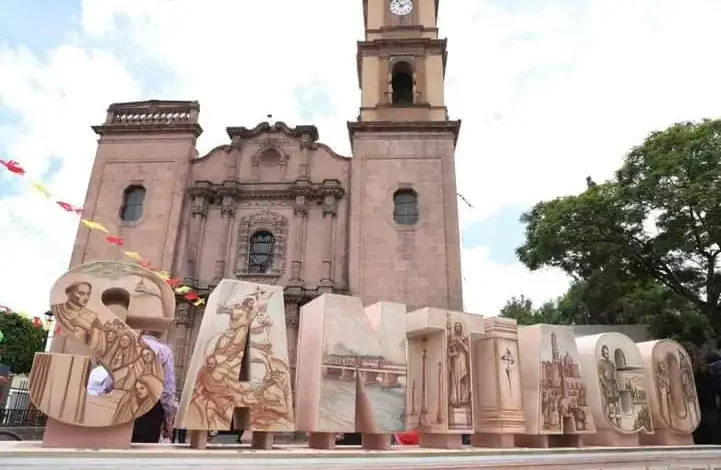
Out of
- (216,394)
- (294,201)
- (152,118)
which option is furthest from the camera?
(152,118)

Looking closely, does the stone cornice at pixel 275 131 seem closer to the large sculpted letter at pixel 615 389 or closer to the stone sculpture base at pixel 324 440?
the large sculpted letter at pixel 615 389

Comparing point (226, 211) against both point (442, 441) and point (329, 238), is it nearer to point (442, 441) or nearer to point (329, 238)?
point (329, 238)

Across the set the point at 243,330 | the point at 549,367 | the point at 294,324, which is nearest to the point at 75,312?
the point at 243,330

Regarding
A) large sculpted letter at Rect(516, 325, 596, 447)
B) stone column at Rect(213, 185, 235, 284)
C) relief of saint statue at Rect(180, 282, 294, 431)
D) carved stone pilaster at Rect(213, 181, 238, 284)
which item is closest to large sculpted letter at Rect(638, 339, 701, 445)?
large sculpted letter at Rect(516, 325, 596, 447)

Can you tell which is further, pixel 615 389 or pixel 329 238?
pixel 329 238

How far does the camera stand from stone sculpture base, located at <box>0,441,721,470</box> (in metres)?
2.83

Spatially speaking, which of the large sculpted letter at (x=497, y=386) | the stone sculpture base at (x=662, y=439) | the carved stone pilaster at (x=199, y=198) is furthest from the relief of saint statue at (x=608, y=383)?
the carved stone pilaster at (x=199, y=198)

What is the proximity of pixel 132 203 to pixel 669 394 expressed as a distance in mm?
15760

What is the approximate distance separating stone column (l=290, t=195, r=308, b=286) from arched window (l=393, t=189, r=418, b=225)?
9.86 feet

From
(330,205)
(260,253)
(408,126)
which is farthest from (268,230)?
(408,126)

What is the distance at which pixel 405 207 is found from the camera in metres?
15.7

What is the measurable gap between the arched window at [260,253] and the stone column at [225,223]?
76cm

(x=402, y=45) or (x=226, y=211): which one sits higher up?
(x=402, y=45)

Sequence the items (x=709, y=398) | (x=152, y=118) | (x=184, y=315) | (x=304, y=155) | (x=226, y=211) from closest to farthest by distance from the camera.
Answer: (x=709, y=398)
(x=184, y=315)
(x=226, y=211)
(x=304, y=155)
(x=152, y=118)
